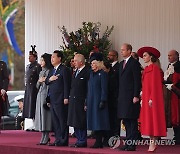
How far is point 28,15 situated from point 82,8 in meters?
1.86

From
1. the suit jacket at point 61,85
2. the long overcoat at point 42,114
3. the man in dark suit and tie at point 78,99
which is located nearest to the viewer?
the man in dark suit and tie at point 78,99

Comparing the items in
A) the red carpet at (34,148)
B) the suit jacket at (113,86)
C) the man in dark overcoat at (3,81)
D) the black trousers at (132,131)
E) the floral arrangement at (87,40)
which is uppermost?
the floral arrangement at (87,40)

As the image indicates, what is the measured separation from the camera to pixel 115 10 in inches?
604

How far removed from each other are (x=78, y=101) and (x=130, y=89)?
1050 millimetres

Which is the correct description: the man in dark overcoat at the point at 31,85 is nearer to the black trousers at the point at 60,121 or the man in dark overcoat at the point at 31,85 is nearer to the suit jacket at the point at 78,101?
the black trousers at the point at 60,121

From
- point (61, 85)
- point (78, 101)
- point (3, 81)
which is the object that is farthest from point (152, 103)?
point (3, 81)

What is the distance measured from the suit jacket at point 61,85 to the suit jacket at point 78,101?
0.69 ft

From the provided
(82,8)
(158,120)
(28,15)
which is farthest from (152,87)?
(28,15)

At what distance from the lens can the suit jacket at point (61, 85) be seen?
12.3 m

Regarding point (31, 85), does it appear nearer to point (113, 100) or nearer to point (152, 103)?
point (113, 100)

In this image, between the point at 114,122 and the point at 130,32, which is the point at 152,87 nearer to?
the point at 114,122

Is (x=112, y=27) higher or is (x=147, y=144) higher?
(x=112, y=27)

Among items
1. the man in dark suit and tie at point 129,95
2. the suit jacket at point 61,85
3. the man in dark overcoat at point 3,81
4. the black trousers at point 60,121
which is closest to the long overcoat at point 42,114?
the black trousers at point 60,121

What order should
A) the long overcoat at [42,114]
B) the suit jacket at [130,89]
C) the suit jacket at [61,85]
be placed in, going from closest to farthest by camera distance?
1. the suit jacket at [130,89]
2. the suit jacket at [61,85]
3. the long overcoat at [42,114]
